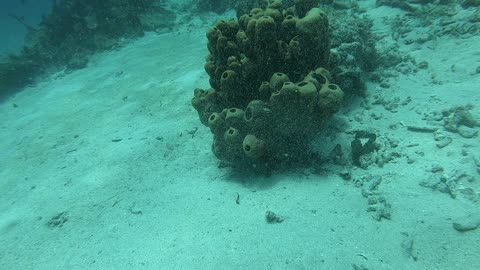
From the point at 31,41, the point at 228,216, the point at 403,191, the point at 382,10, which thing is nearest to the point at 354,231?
the point at 403,191

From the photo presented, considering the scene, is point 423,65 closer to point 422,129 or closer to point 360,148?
point 422,129

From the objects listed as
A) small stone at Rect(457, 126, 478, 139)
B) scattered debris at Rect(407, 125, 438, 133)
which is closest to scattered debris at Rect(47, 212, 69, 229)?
scattered debris at Rect(407, 125, 438, 133)

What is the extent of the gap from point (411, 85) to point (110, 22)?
12.6m

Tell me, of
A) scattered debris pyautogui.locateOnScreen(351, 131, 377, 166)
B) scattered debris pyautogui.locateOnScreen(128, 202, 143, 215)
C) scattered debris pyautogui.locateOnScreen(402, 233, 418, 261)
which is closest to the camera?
scattered debris pyautogui.locateOnScreen(402, 233, 418, 261)

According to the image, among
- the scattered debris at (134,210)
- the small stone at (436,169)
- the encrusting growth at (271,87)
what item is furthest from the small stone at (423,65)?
the scattered debris at (134,210)

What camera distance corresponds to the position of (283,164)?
389 cm

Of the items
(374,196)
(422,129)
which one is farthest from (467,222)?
(422,129)

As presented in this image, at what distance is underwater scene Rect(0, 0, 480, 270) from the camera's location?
115 inches

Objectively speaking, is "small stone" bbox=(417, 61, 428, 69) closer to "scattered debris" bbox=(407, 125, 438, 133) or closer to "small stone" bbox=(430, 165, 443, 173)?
"scattered debris" bbox=(407, 125, 438, 133)

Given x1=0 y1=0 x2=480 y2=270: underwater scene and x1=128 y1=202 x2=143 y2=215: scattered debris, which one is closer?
x1=0 y1=0 x2=480 y2=270: underwater scene

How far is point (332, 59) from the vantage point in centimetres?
436

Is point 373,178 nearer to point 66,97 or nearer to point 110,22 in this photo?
point 66,97

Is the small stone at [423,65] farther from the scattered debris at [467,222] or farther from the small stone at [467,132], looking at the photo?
the scattered debris at [467,222]

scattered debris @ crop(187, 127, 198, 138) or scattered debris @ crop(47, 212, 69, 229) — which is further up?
scattered debris @ crop(187, 127, 198, 138)
